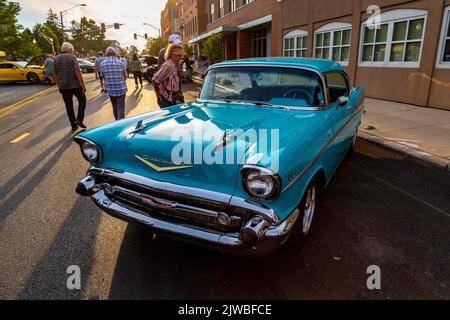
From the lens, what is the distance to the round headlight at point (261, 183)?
6.58ft

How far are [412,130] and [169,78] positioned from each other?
5005 mm

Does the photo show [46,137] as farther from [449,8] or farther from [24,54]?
[24,54]

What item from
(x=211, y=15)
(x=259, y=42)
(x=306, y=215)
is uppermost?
(x=211, y=15)

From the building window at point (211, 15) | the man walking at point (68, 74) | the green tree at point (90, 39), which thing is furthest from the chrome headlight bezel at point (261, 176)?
the green tree at point (90, 39)

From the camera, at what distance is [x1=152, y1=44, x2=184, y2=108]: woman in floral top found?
5.01 meters

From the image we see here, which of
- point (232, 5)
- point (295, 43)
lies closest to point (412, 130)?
point (295, 43)

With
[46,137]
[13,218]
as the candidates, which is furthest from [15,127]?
[13,218]

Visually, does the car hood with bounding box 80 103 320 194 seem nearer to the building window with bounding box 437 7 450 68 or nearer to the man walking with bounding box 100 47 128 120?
the man walking with bounding box 100 47 128 120

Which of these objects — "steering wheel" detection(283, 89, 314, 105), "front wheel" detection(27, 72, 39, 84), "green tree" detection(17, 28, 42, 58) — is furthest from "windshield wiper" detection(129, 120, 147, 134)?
"green tree" detection(17, 28, 42, 58)

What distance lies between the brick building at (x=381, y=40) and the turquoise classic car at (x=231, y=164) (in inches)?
266

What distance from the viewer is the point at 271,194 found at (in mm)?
2035

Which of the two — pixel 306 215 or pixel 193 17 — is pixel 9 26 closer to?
pixel 193 17

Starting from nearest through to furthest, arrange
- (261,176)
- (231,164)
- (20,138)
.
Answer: (261,176) < (231,164) < (20,138)

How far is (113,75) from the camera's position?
242 inches
